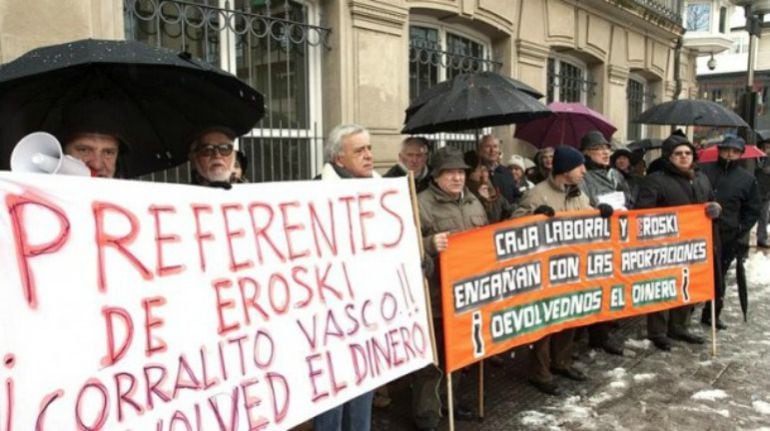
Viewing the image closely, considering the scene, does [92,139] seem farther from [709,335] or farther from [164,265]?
[709,335]

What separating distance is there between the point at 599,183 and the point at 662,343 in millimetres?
1453

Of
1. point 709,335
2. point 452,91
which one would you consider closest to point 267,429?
point 452,91

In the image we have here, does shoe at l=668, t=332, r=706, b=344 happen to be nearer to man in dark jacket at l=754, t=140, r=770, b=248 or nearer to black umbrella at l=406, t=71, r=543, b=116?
black umbrella at l=406, t=71, r=543, b=116

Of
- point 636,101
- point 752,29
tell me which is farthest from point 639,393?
point 636,101

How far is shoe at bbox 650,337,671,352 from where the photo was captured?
197 inches

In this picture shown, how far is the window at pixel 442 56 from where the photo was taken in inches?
263

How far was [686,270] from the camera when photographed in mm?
4820

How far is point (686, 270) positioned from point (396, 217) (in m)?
3.08

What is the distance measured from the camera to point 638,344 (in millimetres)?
5160

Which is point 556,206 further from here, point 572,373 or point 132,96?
point 132,96

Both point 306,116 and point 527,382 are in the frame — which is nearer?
point 527,382

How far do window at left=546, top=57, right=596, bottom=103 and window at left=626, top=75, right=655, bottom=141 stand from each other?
2072mm

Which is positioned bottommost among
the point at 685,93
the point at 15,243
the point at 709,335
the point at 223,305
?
the point at 709,335

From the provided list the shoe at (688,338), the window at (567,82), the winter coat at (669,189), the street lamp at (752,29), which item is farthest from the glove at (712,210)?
the street lamp at (752,29)
